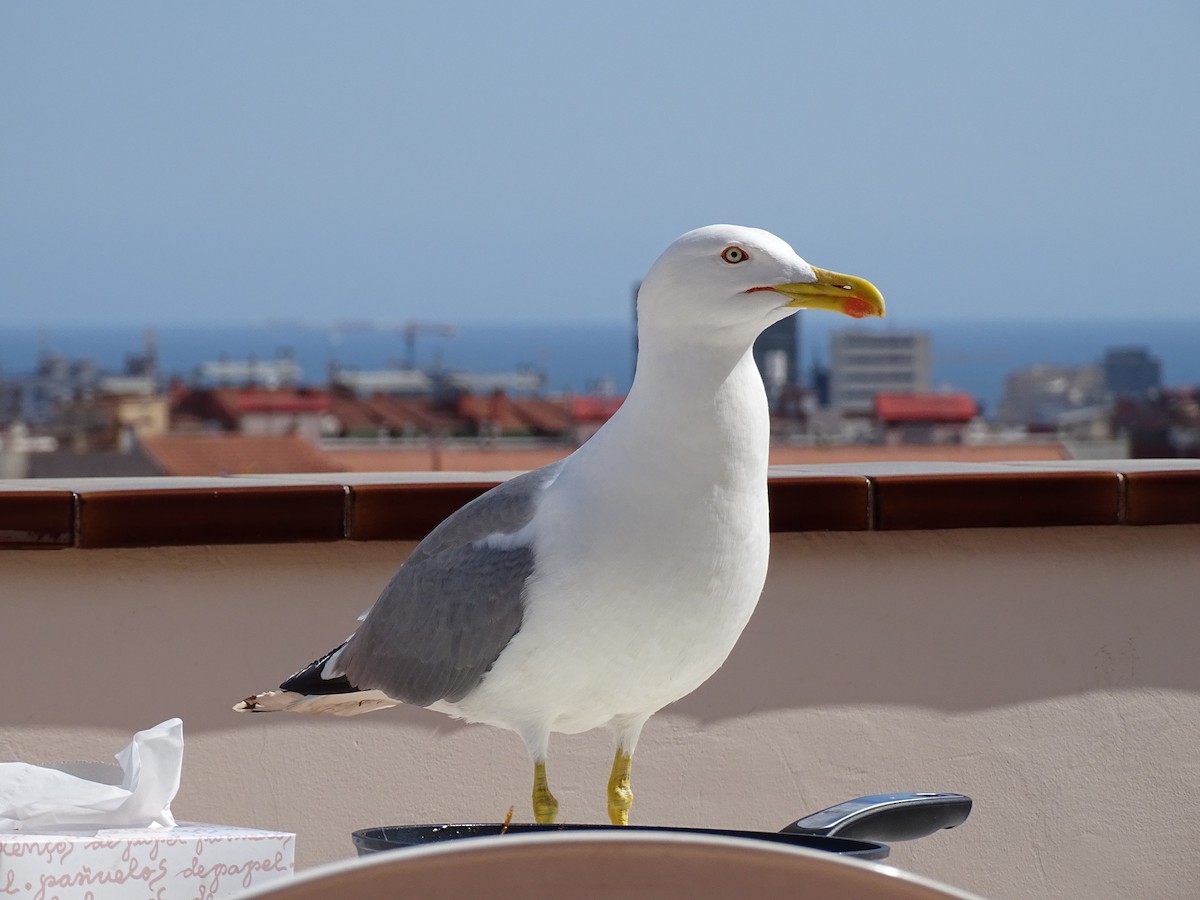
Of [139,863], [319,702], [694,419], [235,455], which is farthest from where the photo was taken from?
[235,455]

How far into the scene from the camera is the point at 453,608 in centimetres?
191

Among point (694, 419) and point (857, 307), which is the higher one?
point (857, 307)

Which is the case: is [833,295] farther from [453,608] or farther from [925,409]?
[925,409]

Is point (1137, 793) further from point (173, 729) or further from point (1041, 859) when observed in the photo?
point (173, 729)

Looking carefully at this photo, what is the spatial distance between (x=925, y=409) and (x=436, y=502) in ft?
195

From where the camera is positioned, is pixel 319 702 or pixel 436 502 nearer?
pixel 319 702

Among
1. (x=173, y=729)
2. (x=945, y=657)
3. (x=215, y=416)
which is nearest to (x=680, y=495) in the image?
(x=173, y=729)

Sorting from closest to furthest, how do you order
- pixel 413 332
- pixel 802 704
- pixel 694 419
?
1. pixel 694 419
2. pixel 802 704
3. pixel 413 332

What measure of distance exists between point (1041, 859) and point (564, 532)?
5.04 ft

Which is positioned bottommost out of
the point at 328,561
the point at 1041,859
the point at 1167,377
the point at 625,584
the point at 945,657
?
the point at 1167,377

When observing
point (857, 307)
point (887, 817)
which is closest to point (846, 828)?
point (887, 817)

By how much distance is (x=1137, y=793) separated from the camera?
2.99 m

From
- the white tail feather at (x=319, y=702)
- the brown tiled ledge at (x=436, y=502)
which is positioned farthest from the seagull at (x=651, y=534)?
the brown tiled ledge at (x=436, y=502)

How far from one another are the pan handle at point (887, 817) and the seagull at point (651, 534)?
0.23 metres
